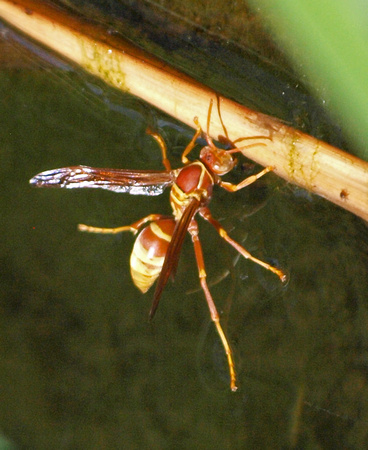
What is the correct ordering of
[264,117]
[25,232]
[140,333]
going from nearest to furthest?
[264,117] < [140,333] < [25,232]

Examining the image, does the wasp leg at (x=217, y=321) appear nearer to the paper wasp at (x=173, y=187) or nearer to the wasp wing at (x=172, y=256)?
the paper wasp at (x=173, y=187)

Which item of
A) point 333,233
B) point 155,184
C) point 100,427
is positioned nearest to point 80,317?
point 100,427

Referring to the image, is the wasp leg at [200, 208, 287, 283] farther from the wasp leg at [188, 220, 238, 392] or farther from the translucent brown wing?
the translucent brown wing

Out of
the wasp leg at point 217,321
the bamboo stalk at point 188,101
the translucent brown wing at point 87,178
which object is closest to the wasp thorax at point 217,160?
the bamboo stalk at point 188,101

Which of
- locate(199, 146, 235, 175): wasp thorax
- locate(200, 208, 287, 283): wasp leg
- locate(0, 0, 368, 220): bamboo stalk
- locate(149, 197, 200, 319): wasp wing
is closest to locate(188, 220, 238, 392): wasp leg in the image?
locate(200, 208, 287, 283): wasp leg

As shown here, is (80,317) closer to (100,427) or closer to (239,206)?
(100,427)

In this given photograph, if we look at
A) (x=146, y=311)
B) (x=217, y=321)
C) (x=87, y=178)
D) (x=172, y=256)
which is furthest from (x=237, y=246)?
(x=87, y=178)
